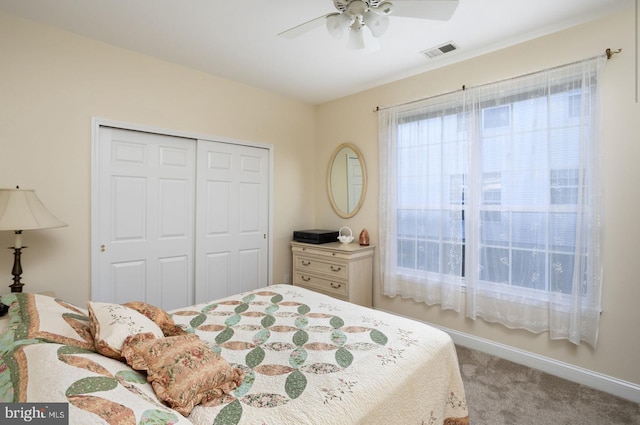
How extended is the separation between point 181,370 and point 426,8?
2.06m

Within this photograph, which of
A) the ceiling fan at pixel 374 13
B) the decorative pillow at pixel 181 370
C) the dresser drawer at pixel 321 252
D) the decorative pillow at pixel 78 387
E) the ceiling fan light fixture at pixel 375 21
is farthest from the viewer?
the dresser drawer at pixel 321 252

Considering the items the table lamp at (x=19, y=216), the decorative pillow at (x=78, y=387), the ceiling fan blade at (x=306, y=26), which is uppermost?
the ceiling fan blade at (x=306, y=26)

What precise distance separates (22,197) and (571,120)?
380 cm

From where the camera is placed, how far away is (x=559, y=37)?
2322 mm

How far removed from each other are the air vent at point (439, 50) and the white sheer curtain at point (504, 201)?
386mm

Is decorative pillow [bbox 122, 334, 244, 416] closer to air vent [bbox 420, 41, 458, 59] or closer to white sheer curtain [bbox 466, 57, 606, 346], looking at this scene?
white sheer curtain [bbox 466, 57, 606, 346]

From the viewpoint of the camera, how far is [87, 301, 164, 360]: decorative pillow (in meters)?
1.14

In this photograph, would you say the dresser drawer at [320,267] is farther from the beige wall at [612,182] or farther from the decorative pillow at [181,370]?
the decorative pillow at [181,370]

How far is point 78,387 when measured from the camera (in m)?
0.80

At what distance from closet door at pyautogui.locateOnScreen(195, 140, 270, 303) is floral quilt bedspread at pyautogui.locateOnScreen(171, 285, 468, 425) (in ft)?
4.47

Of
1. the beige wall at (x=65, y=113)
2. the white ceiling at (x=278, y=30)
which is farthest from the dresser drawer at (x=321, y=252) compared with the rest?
the white ceiling at (x=278, y=30)

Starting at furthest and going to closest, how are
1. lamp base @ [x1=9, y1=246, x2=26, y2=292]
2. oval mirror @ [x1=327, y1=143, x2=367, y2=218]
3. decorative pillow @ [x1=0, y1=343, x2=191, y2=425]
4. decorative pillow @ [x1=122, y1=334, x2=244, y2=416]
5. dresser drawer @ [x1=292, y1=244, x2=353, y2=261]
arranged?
oval mirror @ [x1=327, y1=143, x2=367, y2=218]
dresser drawer @ [x1=292, y1=244, x2=353, y2=261]
lamp base @ [x1=9, y1=246, x2=26, y2=292]
decorative pillow @ [x1=122, y1=334, x2=244, y2=416]
decorative pillow @ [x1=0, y1=343, x2=191, y2=425]

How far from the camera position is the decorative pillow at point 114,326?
1144mm

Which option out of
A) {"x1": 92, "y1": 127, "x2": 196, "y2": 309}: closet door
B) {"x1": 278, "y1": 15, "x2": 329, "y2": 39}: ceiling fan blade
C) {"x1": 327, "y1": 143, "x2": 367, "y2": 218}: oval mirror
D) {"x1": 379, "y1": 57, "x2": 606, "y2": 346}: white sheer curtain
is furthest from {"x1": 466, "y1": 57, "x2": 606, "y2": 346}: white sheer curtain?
{"x1": 92, "y1": 127, "x2": 196, "y2": 309}: closet door
